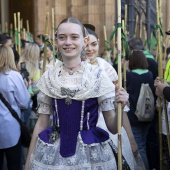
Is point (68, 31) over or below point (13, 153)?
over

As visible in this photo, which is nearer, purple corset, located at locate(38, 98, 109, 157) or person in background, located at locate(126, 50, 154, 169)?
purple corset, located at locate(38, 98, 109, 157)

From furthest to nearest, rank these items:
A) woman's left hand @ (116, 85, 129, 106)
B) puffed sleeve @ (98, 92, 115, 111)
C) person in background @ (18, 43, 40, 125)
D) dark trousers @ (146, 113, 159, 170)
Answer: person in background @ (18, 43, 40, 125) → dark trousers @ (146, 113, 159, 170) → puffed sleeve @ (98, 92, 115, 111) → woman's left hand @ (116, 85, 129, 106)

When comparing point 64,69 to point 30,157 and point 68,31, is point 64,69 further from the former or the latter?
point 30,157

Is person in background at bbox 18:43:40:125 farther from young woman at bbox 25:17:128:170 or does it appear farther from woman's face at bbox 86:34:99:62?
young woman at bbox 25:17:128:170

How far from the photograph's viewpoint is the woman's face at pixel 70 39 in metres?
2.54

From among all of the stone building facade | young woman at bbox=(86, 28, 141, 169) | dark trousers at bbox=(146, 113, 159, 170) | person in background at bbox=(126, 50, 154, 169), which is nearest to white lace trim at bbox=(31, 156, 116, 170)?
young woman at bbox=(86, 28, 141, 169)

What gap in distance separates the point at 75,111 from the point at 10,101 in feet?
6.31

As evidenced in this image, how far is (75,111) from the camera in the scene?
2.53m

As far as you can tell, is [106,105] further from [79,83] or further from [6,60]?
[6,60]

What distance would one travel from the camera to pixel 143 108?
483 cm

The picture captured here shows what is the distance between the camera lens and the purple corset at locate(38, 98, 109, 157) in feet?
8.27

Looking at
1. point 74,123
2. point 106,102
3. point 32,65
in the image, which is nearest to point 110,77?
point 106,102

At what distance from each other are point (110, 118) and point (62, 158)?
0.40 m

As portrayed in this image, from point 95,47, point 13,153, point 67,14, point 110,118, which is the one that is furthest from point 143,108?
point 67,14
